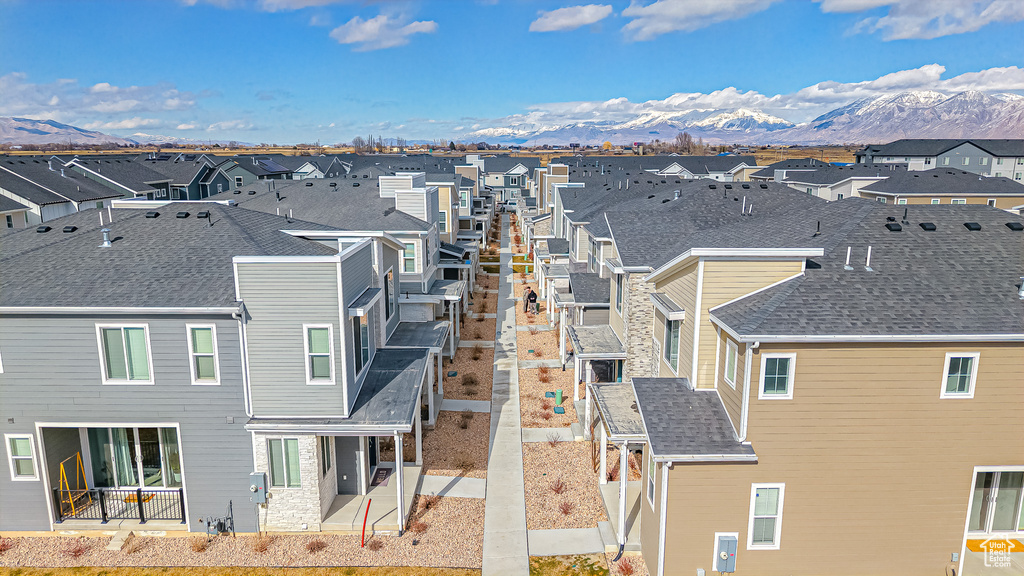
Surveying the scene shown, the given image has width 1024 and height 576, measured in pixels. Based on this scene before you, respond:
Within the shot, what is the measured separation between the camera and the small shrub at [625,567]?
44.5 feet

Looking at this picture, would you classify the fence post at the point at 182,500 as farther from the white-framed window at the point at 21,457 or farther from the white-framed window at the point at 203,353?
the white-framed window at the point at 21,457

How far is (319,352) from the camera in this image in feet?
47.9

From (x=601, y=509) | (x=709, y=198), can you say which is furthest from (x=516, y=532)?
(x=709, y=198)

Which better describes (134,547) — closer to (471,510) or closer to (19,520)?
(19,520)

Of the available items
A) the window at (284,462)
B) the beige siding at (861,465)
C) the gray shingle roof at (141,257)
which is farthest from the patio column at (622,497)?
the gray shingle roof at (141,257)

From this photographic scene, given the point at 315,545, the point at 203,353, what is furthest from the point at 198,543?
the point at 203,353

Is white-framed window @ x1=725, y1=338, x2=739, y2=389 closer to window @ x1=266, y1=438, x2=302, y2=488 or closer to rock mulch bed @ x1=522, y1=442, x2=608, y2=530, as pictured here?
rock mulch bed @ x1=522, y1=442, x2=608, y2=530

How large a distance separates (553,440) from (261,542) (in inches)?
383

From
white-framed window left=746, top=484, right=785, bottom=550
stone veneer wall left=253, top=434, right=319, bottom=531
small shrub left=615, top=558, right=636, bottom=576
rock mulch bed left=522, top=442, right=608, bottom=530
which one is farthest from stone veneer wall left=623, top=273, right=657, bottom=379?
stone veneer wall left=253, top=434, right=319, bottom=531

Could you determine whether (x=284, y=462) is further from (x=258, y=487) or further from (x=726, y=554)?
(x=726, y=554)

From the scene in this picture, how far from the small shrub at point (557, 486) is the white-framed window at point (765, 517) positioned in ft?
19.4

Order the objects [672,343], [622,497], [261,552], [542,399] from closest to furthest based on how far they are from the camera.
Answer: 1. [622,497]
2. [261,552]
3. [672,343]
4. [542,399]

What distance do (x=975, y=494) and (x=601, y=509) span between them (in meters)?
8.88

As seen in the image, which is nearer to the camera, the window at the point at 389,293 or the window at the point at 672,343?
the window at the point at 672,343
